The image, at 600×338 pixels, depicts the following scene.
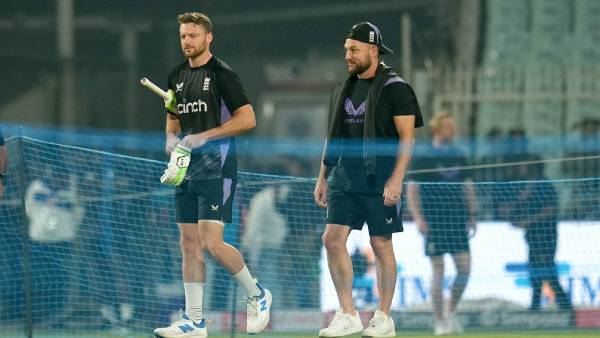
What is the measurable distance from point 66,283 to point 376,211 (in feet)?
10.7

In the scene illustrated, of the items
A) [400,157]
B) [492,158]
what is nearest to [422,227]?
[492,158]

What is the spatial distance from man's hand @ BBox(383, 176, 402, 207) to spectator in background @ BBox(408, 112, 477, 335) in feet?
8.87

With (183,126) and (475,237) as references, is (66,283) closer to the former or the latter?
(183,126)

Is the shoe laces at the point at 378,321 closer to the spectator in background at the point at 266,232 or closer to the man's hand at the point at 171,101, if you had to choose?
the man's hand at the point at 171,101

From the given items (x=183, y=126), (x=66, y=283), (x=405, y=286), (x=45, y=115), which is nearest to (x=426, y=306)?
(x=405, y=286)

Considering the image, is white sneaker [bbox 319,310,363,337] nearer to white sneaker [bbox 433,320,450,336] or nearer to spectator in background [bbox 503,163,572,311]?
white sneaker [bbox 433,320,450,336]

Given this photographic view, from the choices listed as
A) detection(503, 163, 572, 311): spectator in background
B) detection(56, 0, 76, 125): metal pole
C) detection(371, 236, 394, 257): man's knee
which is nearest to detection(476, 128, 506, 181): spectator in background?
detection(503, 163, 572, 311): spectator in background

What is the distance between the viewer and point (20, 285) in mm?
12336

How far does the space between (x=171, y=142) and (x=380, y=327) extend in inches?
74.5

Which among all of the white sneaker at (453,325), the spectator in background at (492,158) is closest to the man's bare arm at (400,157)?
the white sneaker at (453,325)

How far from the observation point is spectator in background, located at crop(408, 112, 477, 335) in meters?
13.4

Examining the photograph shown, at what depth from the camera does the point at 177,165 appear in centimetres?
1023

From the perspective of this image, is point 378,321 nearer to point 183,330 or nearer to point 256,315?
point 256,315

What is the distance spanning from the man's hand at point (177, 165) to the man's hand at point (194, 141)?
0.03 meters
